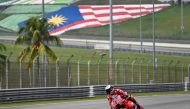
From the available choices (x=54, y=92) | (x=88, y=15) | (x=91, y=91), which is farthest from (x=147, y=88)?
(x=88, y=15)

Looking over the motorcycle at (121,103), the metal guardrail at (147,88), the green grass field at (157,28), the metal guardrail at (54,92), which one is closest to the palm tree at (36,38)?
the metal guardrail at (147,88)

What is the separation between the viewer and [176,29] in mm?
100750

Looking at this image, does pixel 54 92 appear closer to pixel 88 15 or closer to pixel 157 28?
pixel 157 28

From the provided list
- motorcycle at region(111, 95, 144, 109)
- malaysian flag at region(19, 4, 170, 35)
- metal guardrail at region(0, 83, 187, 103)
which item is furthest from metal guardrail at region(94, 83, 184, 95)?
malaysian flag at region(19, 4, 170, 35)

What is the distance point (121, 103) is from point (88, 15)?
87.8 m

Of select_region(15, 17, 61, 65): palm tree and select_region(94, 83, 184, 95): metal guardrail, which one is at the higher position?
select_region(15, 17, 61, 65): palm tree

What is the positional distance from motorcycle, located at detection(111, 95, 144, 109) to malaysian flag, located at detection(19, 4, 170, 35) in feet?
247

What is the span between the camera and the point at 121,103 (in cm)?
A: 1656

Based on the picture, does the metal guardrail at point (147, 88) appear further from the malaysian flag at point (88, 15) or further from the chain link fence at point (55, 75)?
the malaysian flag at point (88, 15)

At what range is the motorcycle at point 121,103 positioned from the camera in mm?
16500

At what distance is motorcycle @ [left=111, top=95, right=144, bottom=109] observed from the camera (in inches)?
650

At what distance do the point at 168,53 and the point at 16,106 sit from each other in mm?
45264

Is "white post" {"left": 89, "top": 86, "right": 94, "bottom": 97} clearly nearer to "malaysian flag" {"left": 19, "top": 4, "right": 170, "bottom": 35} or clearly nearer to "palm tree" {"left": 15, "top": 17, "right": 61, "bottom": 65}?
"palm tree" {"left": 15, "top": 17, "right": 61, "bottom": 65}

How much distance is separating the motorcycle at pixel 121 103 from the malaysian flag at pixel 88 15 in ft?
247
